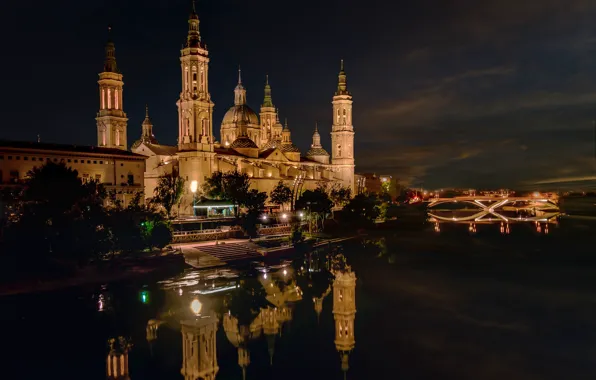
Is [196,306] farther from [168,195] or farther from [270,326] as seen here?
[168,195]

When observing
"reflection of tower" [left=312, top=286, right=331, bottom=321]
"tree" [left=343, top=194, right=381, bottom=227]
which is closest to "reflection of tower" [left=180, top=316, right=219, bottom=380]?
"reflection of tower" [left=312, top=286, right=331, bottom=321]

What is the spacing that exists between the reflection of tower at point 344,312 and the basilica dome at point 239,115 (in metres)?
52.2

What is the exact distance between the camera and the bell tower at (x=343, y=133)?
8688cm

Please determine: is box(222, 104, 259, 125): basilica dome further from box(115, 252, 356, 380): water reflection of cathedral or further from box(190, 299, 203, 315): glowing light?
box(190, 299, 203, 315): glowing light

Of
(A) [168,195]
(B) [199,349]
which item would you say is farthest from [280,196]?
(B) [199,349]

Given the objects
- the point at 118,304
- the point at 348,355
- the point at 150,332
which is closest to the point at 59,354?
the point at 150,332

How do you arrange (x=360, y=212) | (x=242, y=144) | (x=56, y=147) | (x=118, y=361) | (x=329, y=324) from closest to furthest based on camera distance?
(x=118, y=361)
(x=329, y=324)
(x=56, y=147)
(x=360, y=212)
(x=242, y=144)

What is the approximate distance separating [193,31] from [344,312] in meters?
41.8

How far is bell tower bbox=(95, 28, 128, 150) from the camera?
181 feet

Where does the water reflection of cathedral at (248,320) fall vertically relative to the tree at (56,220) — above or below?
below

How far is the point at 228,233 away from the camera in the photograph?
40.7 meters

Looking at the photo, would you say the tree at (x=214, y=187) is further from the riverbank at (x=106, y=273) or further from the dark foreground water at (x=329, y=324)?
the riverbank at (x=106, y=273)

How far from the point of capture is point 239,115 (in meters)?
81.0

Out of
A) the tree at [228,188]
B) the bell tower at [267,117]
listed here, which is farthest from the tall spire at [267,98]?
the tree at [228,188]
